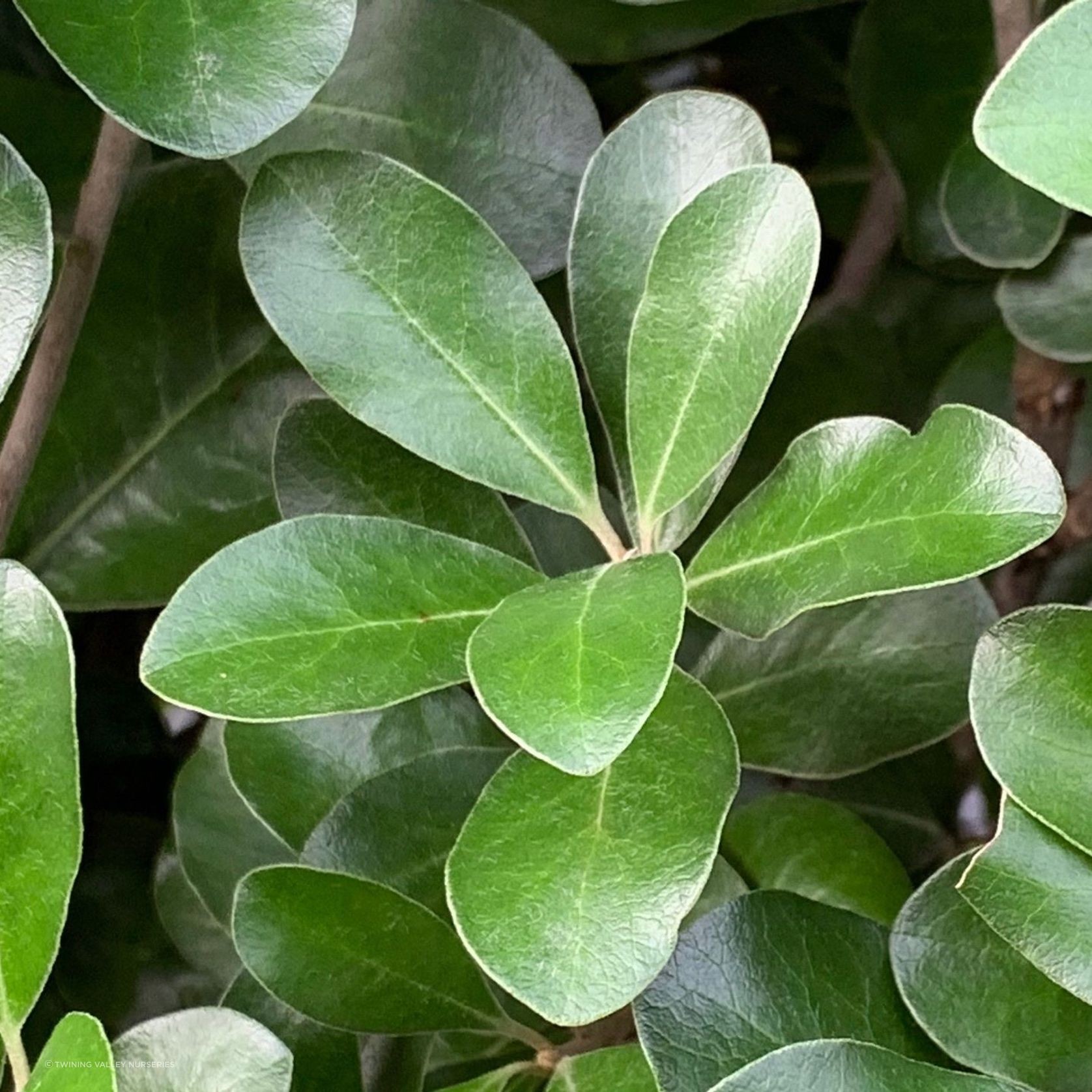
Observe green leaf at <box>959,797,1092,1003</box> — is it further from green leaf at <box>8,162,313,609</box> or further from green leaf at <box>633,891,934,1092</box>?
green leaf at <box>8,162,313,609</box>

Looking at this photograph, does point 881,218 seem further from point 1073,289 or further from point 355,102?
point 355,102

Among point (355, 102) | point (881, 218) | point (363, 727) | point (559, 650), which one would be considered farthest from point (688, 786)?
point (881, 218)

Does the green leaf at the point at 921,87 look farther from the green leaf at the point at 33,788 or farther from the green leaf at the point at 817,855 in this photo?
the green leaf at the point at 33,788

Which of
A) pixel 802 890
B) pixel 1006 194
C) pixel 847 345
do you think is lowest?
pixel 802 890

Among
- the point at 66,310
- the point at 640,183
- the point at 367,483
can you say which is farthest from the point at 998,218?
the point at 66,310

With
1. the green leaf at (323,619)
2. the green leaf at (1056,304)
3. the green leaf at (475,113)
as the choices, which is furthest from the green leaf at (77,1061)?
the green leaf at (1056,304)

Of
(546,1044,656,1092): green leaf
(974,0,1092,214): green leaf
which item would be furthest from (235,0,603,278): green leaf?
(546,1044,656,1092): green leaf
